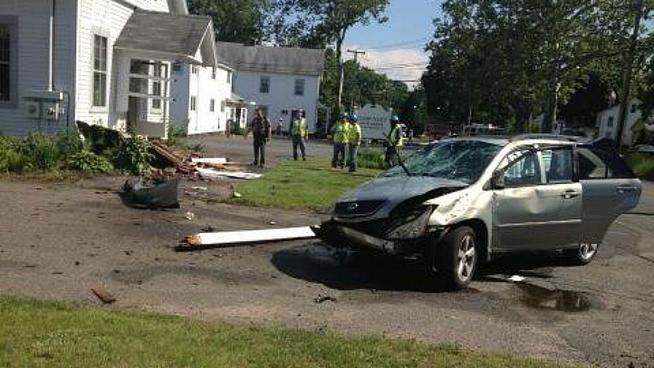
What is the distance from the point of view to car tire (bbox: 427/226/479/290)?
25.2ft

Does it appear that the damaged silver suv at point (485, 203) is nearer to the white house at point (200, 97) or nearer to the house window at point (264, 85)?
the white house at point (200, 97)

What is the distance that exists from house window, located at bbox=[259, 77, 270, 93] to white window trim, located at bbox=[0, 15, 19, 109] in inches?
2069

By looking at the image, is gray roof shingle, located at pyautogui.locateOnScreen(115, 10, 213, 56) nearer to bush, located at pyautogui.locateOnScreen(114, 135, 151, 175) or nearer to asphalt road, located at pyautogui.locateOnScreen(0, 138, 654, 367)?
bush, located at pyautogui.locateOnScreen(114, 135, 151, 175)

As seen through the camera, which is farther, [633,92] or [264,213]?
[633,92]

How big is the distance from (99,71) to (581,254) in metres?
12.5

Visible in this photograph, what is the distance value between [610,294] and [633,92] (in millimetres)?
51681

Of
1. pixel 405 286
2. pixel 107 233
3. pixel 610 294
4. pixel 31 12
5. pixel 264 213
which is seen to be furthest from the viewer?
pixel 31 12

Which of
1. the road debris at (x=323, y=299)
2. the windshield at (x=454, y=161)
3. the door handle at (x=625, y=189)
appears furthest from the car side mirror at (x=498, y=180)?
the road debris at (x=323, y=299)

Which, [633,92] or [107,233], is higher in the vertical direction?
[633,92]

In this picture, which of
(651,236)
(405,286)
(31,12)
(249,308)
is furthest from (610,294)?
(31,12)

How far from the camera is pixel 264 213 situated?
478 inches

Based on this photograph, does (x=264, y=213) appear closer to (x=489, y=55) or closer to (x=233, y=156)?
(x=233, y=156)

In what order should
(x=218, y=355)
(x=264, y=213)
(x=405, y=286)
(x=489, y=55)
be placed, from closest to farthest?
(x=218, y=355) < (x=405, y=286) < (x=264, y=213) < (x=489, y=55)

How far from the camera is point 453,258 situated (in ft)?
25.4
